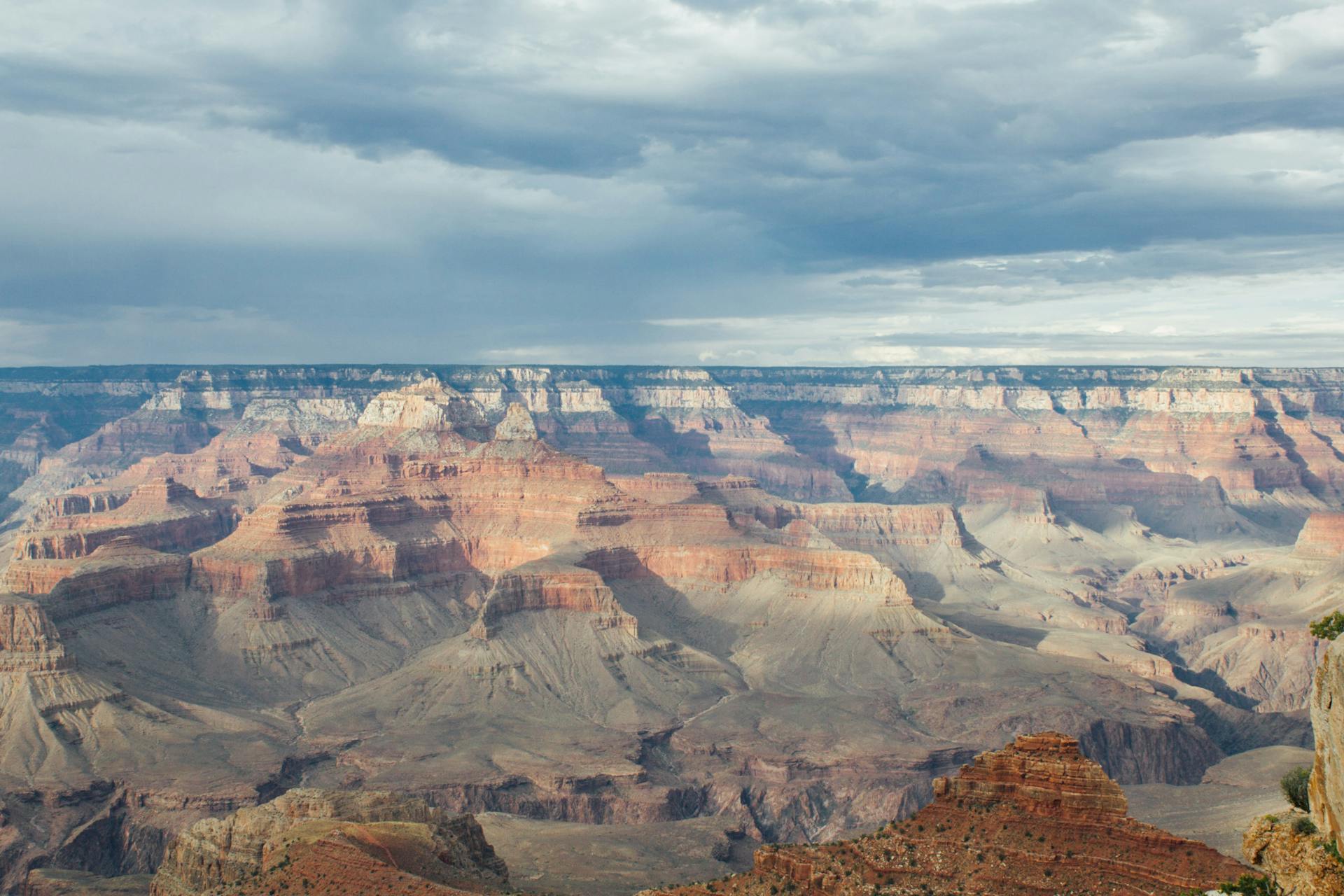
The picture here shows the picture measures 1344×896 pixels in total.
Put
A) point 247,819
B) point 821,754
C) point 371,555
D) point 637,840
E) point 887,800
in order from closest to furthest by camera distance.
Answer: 1. point 247,819
2. point 637,840
3. point 887,800
4. point 821,754
5. point 371,555

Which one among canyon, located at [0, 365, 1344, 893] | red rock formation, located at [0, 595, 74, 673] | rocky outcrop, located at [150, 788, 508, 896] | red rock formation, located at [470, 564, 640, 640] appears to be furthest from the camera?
red rock formation, located at [470, 564, 640, 640]

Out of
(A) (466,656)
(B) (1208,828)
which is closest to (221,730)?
(A) (466,656)

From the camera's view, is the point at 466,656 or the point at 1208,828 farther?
the point at 466,656

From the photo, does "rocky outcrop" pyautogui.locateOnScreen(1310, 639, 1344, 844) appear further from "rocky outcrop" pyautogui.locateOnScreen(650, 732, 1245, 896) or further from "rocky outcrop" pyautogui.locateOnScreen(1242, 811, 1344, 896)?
"rocky outcrop" pyautogui.locateOnScreen(650, 732, 1245, 896)

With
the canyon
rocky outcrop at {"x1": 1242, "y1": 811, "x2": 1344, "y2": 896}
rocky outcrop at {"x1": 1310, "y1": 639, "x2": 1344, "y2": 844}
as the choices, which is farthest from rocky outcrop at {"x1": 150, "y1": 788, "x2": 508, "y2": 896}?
rocky outcrop at {"x1": 1310, "y1": 639, "x2": 1344, "y2": 844}

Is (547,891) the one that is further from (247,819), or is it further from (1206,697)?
(1206,697)

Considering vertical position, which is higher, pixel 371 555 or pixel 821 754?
pixel 371 555

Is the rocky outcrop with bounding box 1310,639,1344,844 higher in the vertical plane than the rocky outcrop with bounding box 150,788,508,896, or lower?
higher

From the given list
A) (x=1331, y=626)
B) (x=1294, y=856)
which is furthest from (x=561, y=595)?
(x=1294, y=856)
